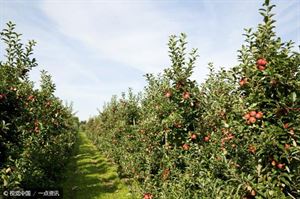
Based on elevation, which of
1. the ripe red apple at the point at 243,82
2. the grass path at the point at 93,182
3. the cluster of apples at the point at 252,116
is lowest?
the grass path at the point at 93,182

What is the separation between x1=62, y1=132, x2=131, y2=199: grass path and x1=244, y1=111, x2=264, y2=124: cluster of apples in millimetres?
10929

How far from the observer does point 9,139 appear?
288 inches

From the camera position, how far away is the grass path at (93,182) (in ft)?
51.6

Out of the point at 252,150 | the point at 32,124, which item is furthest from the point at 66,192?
the point at 252,150

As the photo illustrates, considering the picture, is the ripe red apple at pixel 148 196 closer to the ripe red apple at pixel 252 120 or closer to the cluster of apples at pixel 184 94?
the cluster of apples at pixel 184 94

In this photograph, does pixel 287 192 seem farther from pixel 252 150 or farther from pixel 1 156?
pixel 1 156

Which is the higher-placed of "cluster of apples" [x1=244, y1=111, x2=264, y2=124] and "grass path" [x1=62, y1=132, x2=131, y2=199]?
"cluster of apples" [x1=244, y1=111, x2=264, y2=124]

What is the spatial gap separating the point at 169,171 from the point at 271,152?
5.11m

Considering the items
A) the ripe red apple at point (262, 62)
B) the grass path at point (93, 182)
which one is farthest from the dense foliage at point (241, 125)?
the grass path at point (93, 182)

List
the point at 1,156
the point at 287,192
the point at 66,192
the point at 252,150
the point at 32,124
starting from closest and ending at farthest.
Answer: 1. the point at 287,192
2. the point at 252,150
3. the point at 1,156
4. the point at 32,124
5. the point at 66,192

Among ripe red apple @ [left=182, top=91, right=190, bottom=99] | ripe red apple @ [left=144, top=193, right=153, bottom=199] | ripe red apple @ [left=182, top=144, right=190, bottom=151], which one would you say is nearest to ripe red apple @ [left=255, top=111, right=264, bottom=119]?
ripe red apple @ [left=182, top=91, right=190, bottom=99]

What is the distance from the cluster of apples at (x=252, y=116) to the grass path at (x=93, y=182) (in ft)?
35.9

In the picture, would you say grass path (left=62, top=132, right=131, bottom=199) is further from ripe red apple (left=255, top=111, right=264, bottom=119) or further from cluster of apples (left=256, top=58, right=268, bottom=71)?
cluster of apples (left=256, top=58, right=268, bottom=71)

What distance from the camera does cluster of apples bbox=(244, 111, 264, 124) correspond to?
5.24m
